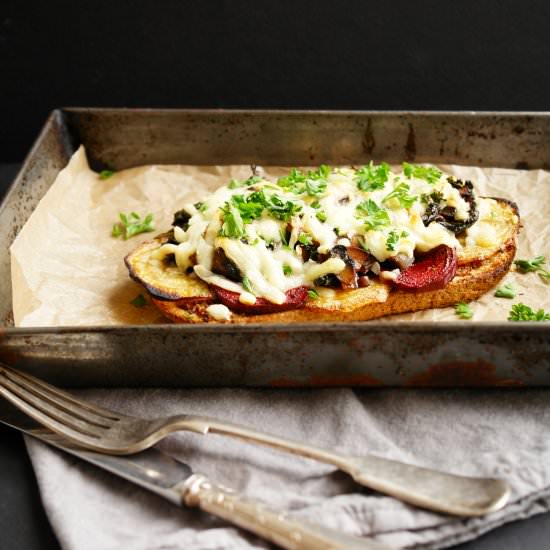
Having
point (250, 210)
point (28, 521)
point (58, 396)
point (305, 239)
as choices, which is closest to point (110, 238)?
point (250, 210)

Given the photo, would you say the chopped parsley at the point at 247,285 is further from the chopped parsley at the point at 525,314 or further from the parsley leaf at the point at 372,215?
the chopped parsley at the point at 525,314

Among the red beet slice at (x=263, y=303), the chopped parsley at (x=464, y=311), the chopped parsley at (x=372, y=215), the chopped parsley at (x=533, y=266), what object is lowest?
the red beet slice at (x=263, y=303)

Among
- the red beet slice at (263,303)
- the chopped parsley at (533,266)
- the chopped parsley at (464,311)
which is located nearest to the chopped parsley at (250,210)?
the red beet slice at (263,303)

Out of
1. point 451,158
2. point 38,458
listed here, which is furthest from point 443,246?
point 38,458

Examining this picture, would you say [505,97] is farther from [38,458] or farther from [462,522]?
[38,458]

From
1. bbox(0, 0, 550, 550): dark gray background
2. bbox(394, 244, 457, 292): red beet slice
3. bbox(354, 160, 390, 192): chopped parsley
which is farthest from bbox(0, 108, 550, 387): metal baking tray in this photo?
bbox(0, 0, 550, 550): dark gray background

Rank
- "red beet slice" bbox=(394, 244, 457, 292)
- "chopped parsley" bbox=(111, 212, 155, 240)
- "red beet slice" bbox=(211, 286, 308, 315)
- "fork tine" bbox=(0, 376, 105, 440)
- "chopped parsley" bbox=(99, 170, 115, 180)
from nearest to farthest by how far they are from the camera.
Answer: "fork tine" bbox=(0, 376, 105, 440) < "red beet slice" bbox=(211, 286, 308, 315) < "red beet slice" bbox=(394, 244, 457, 292) < "chopped parsley" bbox=(111, 212, 155, 240) < "chopped parsley" bbox=(99, 170, 115, 180)

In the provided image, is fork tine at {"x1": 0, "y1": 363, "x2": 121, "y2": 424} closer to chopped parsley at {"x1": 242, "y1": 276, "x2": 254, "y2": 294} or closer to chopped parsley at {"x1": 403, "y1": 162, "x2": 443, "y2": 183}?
chopped parsley at {"x1": 242, "y1": 276, "x2": 254, "y2": 294}
